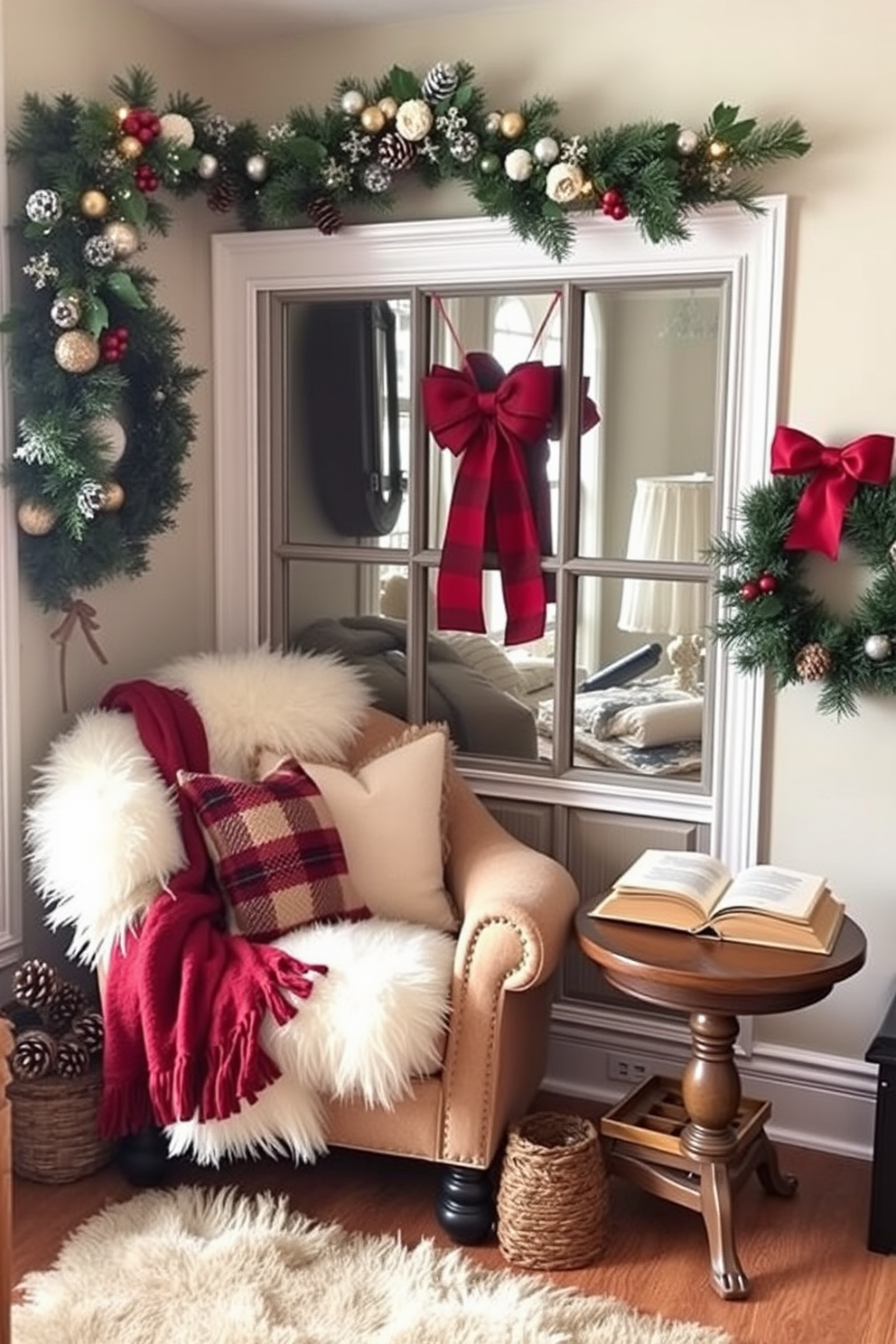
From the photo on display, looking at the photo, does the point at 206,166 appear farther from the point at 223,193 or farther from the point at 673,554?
the point at 673,554

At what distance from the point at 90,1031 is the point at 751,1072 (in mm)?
1432

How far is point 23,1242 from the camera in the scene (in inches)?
109

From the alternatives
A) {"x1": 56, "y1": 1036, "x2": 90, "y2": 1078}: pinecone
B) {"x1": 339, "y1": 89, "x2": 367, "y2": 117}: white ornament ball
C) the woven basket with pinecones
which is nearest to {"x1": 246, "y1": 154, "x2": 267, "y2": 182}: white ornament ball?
{"x1": 339, "y1": 89, "x2": 367, "y2": 117}: white ornament ball

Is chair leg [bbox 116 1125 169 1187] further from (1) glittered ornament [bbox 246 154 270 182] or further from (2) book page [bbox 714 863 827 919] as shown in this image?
(1) glittered ornament [bbox 246 154 270 182]

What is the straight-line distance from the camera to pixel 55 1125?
295cm

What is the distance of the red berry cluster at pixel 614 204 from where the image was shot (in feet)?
9.98

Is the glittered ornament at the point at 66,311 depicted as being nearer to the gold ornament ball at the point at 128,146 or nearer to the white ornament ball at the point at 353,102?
the gold ornament ball at the point at 128,146

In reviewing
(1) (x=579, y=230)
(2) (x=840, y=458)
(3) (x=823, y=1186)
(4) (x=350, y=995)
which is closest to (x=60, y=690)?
(4) (x=350, y=995)

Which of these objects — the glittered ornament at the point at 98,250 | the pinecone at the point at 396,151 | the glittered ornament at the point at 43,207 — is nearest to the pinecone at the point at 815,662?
the pinecone at the point at 396,151

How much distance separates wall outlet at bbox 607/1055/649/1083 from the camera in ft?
11.1

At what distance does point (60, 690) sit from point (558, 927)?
1.24 meters

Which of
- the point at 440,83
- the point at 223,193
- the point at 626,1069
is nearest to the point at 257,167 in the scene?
the point at 223,193

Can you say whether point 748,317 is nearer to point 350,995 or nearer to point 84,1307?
point 350,995

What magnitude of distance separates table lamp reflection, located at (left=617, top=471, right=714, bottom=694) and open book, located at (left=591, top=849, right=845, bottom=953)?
590 mm
